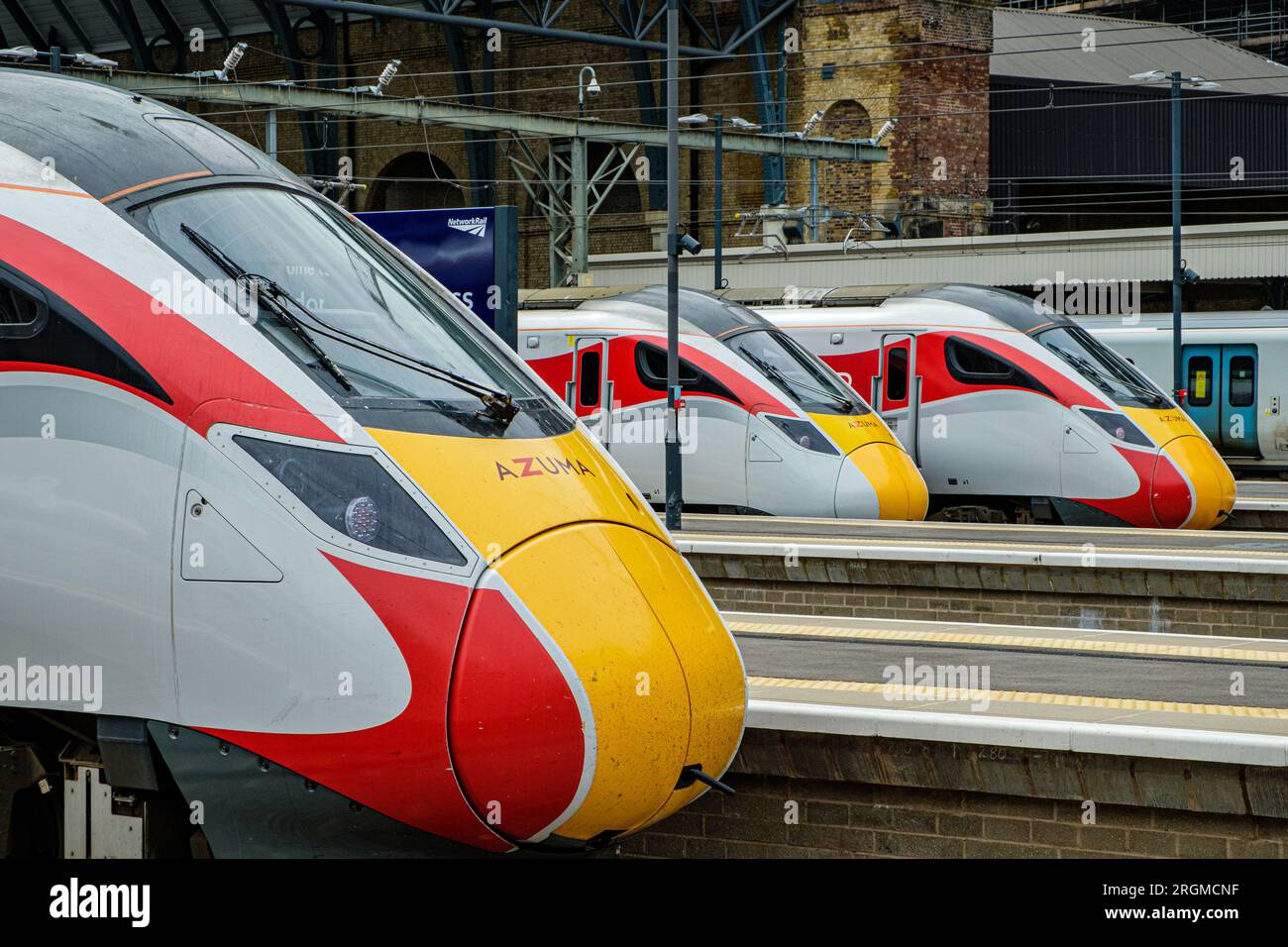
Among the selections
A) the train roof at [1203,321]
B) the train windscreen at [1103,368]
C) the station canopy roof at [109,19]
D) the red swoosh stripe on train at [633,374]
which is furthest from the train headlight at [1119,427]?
the station canopy roof at [109,19]

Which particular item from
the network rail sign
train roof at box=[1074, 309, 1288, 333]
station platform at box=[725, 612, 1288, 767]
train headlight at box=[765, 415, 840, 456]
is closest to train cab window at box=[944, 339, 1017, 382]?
train headlight at box=[765, 415, 840, 456]

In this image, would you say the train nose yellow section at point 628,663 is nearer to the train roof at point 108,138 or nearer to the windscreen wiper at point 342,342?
the windscreen wiper at point 342,342

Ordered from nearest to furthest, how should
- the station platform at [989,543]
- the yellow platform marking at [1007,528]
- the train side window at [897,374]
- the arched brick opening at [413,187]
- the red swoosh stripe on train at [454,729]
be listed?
the red swoosh stripe on train at [454,729] < the station platform at [989,543] < the yellow platform marking at [1007,528] < the train side window at [897,374] < the arched brick opening at [413,187]

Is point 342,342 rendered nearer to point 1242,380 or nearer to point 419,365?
point 419,365

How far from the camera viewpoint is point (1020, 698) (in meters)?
7.67

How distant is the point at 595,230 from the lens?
4259 cm

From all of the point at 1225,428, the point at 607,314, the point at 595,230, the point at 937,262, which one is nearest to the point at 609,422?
the point at 607,314

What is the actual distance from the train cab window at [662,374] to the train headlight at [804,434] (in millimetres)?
697

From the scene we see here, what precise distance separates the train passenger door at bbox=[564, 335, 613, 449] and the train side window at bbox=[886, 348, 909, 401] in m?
3.38

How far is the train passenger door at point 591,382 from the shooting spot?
1848cm

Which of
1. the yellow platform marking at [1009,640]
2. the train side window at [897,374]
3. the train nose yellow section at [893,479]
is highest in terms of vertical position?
the train side window at [897,374]
